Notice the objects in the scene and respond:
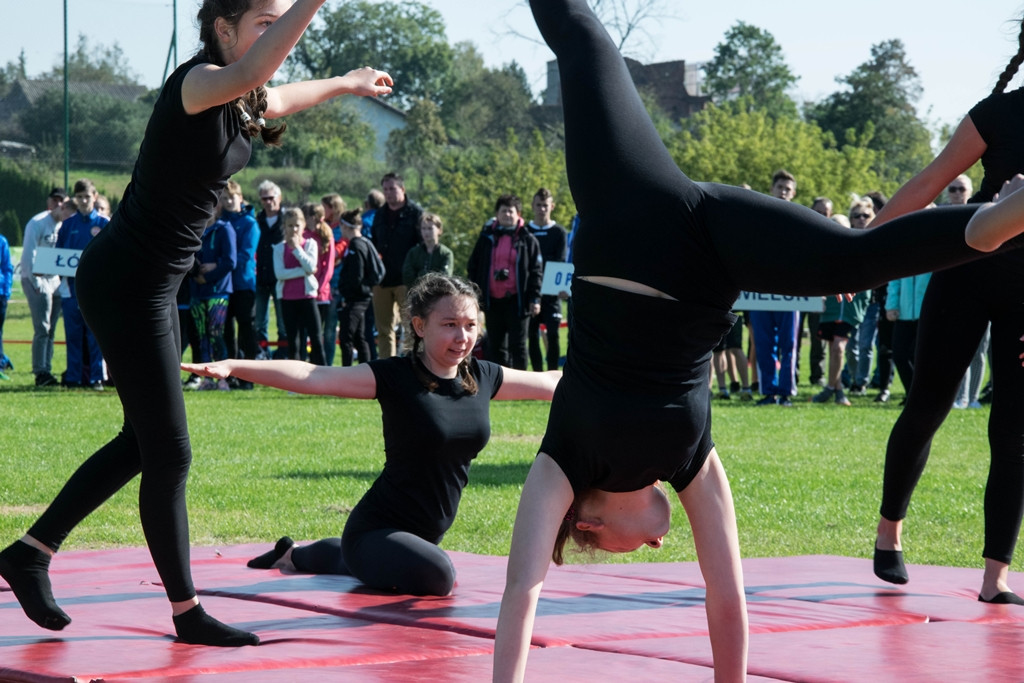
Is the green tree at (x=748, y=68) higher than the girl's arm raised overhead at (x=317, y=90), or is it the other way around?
the green tree at (x=748, y=68)

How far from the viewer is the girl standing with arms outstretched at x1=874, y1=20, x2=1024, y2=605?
4305mm

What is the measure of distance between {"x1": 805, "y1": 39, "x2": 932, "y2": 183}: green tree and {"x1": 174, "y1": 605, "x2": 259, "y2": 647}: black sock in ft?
214

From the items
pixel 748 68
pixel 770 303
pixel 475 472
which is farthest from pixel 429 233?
pixel 748 68

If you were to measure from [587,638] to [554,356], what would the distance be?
1090 cm

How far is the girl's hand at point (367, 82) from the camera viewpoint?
3.77m

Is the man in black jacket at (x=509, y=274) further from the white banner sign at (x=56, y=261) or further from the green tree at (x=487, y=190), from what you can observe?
the green tree at (x=487, y=190)

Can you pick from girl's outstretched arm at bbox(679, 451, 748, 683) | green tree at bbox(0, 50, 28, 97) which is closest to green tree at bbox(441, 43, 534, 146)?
green tree at bbox(0, 50, 28, 97)

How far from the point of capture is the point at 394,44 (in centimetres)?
9281

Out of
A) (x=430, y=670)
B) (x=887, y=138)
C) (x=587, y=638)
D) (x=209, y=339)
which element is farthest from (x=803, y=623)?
(x=887, y=138)

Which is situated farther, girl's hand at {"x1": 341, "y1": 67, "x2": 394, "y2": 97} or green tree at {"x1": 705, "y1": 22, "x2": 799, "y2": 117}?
green tree at {"x1": 705, "y1": 22, "x2": 799, "y2": 117}

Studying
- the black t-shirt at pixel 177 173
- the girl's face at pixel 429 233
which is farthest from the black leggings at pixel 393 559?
the girl's face at pixel 429 233

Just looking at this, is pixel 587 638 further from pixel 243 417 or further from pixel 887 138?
pixel 887 138

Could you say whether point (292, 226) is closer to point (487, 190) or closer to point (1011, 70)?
point (1011, 70)

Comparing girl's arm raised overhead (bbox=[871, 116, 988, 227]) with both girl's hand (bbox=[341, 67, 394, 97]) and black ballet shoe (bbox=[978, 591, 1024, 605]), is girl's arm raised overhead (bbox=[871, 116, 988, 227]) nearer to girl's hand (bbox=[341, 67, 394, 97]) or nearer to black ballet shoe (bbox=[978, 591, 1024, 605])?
black ballet shoe (bbox=[978, 591, 1024, 605])
